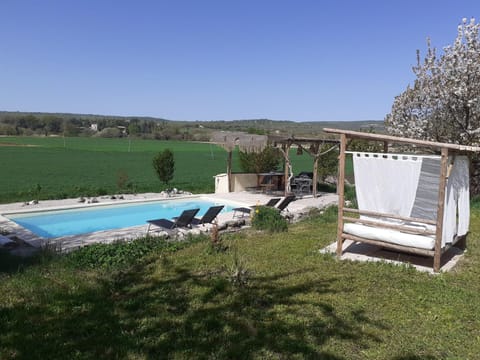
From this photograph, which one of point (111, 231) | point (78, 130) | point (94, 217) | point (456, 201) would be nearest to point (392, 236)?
point (456, 201)

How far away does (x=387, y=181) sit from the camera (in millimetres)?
6148

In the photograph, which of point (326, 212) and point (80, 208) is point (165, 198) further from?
point (326, 212)

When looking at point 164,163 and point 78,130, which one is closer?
point 164,163

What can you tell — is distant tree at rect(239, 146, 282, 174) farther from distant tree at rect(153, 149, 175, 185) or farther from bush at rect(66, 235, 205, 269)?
bush at rect(66, 235, 205, 269)

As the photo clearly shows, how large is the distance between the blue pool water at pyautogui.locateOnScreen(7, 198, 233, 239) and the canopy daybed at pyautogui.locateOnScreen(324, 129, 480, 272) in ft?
21.2

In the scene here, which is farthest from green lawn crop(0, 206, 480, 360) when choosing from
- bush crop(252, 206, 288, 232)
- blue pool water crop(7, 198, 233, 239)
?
blue pool water crop(7, 198, 233, 239)

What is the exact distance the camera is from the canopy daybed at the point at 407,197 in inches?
219

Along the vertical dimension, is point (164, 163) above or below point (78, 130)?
below

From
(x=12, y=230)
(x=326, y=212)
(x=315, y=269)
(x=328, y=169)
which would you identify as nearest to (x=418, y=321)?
(x=315, y=269)

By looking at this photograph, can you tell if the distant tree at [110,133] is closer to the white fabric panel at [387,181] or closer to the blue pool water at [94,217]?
the blue pool water at [94,217]

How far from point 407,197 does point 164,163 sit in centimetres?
1167

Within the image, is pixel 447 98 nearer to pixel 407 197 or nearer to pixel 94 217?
pixel 407 197

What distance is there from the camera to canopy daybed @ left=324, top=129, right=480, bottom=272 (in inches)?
219

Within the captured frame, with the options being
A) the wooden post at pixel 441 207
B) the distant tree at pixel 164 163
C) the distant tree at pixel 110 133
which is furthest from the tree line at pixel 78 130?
the wooden post at pixel 441 207
